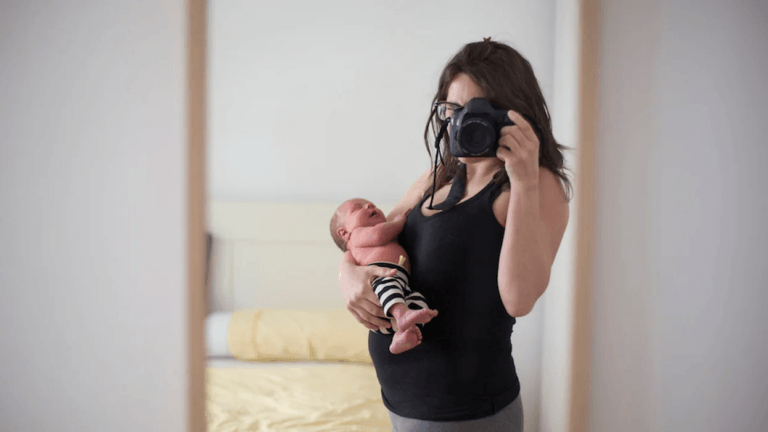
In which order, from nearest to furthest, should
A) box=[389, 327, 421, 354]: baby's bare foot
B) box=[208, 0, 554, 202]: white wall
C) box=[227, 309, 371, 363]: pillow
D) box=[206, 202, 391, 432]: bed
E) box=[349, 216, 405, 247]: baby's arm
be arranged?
box=[389, 327, 421, 354]: baby's bare foot
box=[349, 216, 405, 247]: baby's arm
box=[208, 0, 554, 202]: white wall
box=[206, 202, 391, 432]: bed
box=[227, 309, 371, 363]: pillow

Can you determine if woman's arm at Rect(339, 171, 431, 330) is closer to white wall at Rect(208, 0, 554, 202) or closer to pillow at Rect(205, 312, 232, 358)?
white wall at Rect(208, 0, 554, 202)

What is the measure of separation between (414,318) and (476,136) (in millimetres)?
264

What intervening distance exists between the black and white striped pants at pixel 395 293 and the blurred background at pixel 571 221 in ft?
0.80

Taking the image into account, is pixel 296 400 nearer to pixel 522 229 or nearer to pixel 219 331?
pixel 219 331

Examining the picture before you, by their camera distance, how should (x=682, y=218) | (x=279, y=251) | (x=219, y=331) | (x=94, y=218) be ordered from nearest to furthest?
(x=94, y=218)
(x=682, y=218)
(x=219, y=331)
(x=279, y=251)

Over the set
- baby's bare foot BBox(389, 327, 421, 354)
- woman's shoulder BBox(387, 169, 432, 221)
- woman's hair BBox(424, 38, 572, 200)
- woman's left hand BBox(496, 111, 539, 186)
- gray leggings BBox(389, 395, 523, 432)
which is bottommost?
gray leggings BBox(389, 395, 523, 432)

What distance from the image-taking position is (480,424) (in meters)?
0.59

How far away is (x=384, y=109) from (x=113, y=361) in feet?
4.07

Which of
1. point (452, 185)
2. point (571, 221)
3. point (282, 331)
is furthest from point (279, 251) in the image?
point (571, 221)

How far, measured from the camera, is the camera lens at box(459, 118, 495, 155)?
51cm

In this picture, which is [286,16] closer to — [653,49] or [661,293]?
[653,49]

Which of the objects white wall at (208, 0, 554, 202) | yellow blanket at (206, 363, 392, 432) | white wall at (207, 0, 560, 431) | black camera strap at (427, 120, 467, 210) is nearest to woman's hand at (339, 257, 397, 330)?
black camera strap at (427, 120, 467, 210)

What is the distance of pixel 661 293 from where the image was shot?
1.90 feet

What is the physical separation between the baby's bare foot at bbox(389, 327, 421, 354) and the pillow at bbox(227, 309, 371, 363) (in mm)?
991
